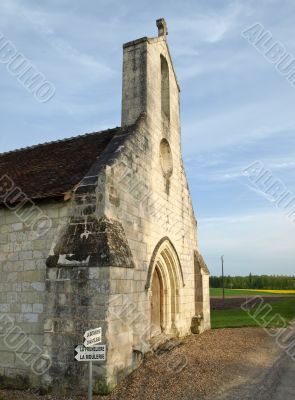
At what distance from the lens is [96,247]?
6.59m

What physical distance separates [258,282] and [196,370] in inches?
2346

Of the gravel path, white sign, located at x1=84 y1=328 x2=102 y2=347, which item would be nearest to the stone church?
the gravel path

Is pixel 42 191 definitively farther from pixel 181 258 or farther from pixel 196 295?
pixel 196 295

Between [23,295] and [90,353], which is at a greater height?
[23,295]

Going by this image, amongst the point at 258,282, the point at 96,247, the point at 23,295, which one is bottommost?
the point at 258,282

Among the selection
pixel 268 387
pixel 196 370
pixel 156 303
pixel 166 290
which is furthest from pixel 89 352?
pixel 166 290

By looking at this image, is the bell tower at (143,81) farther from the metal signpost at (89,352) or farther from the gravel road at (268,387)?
the gravel road at (268,387)

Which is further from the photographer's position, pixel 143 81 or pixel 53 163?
pixel 143 81

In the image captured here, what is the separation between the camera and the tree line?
5950 cm

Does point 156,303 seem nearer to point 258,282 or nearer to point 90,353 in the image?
point 90,353

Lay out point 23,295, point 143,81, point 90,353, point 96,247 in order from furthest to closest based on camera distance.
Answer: point 143,81 → point 23,295 → point 96,247 → point 90,353

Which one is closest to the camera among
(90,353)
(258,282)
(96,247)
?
(90,353)

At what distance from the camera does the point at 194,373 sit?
24.2 ft

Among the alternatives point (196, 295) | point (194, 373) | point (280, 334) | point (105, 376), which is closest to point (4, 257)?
point (105, 376)
